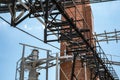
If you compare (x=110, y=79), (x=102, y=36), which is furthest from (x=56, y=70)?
(x=102, y=36)

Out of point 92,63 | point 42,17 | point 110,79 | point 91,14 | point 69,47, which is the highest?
point 91,14

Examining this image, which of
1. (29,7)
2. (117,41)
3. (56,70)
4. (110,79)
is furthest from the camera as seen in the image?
(117,41)

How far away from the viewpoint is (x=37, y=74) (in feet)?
75.5

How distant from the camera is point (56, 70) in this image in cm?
2102

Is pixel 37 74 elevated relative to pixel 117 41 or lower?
lower

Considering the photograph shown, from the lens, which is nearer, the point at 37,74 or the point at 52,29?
the point at 52,29

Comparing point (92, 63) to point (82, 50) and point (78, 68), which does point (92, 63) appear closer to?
point (82, 50)

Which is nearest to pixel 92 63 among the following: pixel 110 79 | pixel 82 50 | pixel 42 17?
pixel 82 50

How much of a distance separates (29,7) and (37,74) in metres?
14.3

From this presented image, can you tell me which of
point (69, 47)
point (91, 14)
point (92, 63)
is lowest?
point (92, 63)

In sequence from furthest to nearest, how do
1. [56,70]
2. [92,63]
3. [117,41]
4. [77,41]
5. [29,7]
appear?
[117,41] → [56,70] → [92,63] → [77,41] → [29,7]

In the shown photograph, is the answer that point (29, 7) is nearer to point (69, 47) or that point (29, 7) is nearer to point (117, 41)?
point (69, 47)

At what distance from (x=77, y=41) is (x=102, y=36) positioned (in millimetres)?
12049

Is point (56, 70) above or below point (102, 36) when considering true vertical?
below
